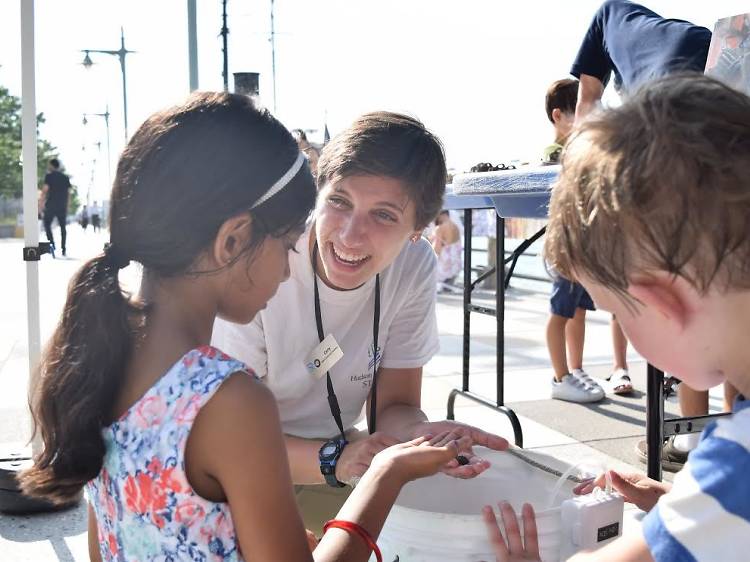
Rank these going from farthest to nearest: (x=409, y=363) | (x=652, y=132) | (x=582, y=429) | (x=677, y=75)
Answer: (x=582, y=429) < (x=409, y=363) < (x=677, y=75) < (x=652, y=132)

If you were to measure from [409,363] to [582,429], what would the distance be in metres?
1.94

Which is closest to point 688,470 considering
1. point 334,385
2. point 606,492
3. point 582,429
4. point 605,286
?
point 605,286

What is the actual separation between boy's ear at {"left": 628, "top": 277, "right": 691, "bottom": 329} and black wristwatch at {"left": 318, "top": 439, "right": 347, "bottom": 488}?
923mm

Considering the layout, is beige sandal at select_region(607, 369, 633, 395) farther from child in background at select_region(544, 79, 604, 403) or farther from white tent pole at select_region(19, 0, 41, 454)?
white tent pole at select_region(19, 0, 41, 454)

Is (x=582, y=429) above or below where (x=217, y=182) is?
→ below

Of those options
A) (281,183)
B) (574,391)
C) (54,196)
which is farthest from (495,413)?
(54,196)

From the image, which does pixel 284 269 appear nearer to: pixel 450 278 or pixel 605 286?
pixel 605 286

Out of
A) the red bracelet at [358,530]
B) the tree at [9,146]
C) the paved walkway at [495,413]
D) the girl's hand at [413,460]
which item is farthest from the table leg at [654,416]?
the tree at [9,146]

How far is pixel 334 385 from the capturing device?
6.37ft

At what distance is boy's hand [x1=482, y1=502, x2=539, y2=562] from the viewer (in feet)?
3.97

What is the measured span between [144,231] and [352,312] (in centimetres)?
87

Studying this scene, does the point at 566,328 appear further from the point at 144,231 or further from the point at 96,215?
the point at 96,215

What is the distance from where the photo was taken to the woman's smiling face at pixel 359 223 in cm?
181

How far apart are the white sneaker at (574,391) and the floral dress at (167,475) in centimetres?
330
